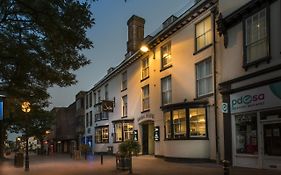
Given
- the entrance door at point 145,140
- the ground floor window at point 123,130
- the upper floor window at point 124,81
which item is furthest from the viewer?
the upper floor window at point 124,81

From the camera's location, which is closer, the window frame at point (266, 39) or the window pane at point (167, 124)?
the window frame at point (266, 39)

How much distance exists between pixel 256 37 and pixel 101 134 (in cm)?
3232

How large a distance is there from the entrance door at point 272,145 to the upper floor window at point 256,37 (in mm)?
3276

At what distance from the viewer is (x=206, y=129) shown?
2548cm

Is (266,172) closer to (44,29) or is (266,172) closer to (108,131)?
(44,29)

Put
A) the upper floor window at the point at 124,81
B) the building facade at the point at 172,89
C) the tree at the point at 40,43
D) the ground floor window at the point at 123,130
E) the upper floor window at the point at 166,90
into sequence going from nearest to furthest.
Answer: the tree at the point at 40,43 → the building facade at the point at 172,89 → the upper floor window at the point at 166,90 → the ground floor window at the point at 123,130 → the upper floor window at the point at 124,81

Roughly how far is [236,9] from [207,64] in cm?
500

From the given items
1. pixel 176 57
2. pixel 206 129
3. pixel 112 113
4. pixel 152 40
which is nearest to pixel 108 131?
pixel 112 113

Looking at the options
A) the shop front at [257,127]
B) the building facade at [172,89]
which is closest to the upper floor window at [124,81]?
the building facade at [172,89]

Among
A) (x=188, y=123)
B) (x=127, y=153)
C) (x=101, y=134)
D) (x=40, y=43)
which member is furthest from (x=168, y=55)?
(x=101, y=134)

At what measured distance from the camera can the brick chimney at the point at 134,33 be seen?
143 feet

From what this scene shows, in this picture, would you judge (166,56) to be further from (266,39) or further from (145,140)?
(266,39)

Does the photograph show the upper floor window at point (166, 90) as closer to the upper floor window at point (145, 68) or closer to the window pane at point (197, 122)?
the upper floor window at point (145, 68)

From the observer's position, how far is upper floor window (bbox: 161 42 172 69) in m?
31.4
